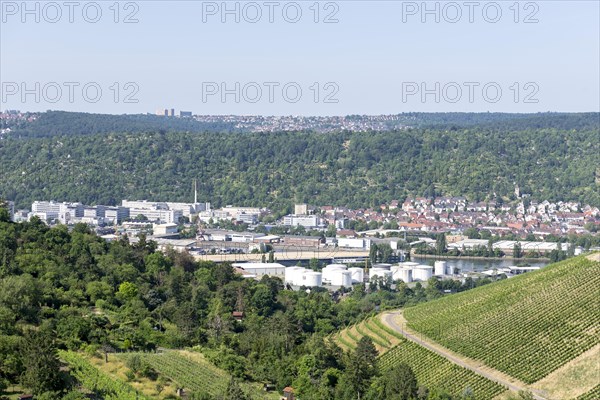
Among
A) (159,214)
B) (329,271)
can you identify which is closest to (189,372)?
(329,271)

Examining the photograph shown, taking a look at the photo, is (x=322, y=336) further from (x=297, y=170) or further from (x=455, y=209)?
(x=297, y=170)

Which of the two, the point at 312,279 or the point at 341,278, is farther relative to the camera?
the point at 341,278

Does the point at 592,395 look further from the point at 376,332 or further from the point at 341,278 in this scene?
the point at 341,278

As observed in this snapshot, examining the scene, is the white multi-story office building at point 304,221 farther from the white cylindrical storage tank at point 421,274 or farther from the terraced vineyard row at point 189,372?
the terraced vineyard row at point 189,372

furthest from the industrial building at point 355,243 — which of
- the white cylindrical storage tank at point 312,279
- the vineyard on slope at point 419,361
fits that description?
the vineyard on slope at point 419,361

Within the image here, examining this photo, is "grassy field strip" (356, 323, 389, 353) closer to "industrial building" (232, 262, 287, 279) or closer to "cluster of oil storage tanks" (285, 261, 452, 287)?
"cluster of oil storage tanks" (285, 261, 452, 287)
